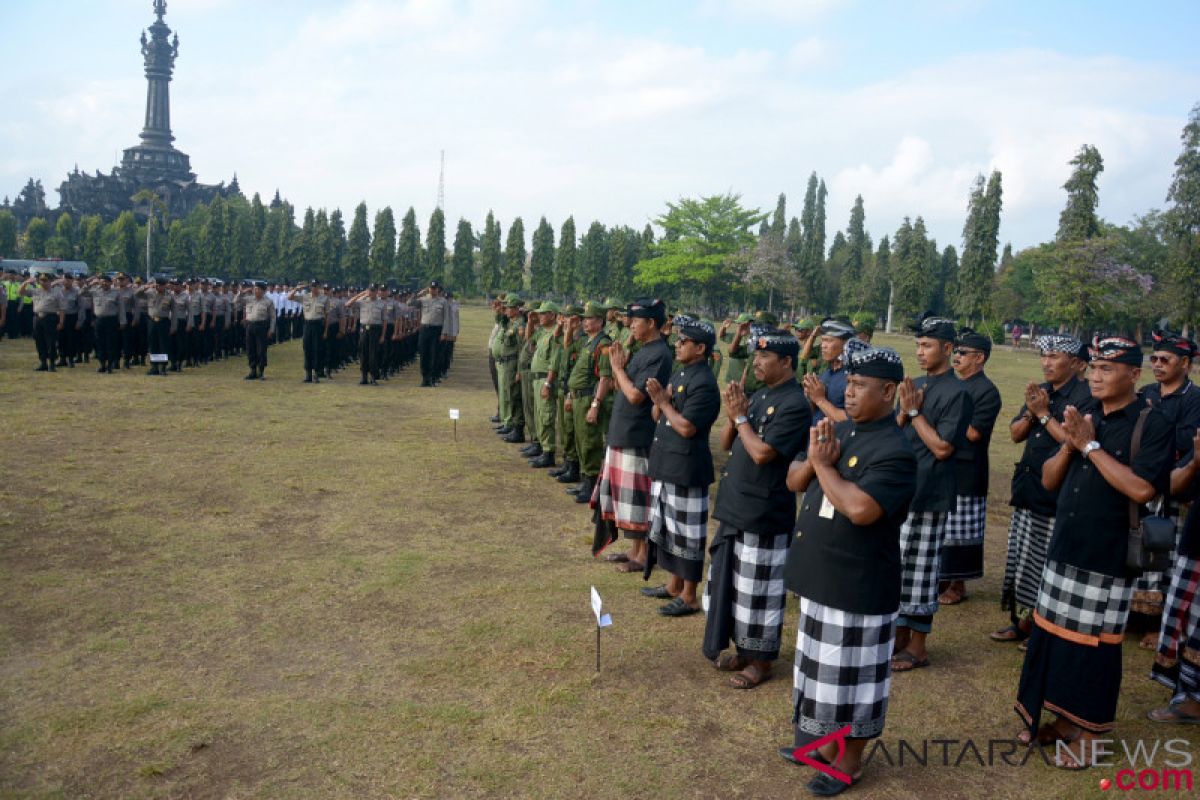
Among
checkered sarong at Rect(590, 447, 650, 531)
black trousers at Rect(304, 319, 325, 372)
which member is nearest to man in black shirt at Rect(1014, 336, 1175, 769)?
checkered sarong at Rect(590, 447, 650, 531)

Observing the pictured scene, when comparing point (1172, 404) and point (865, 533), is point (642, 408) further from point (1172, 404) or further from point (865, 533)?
point (1172, 404)

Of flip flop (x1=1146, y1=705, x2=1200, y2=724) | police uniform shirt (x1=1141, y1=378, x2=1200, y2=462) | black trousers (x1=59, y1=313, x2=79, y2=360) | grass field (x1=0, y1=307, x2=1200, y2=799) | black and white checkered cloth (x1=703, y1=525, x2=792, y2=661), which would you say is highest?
police uniform shirt (x1=1141, y1=378, x2=1200, y2=462)

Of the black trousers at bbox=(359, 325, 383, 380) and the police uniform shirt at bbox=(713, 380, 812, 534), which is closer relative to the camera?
the police uniform shirt at bbox=(713, 380, 812, 534)

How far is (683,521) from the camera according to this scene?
18.4 feet

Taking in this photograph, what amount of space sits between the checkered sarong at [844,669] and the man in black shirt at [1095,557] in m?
0.99

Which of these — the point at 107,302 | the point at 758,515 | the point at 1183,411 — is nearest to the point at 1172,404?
the point at 1183,411

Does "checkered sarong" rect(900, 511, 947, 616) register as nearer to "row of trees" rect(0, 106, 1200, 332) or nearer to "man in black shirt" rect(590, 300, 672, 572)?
"man in black shirt" rect(590, 300, 672, 572)

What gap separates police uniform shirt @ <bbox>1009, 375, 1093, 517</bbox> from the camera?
17.9 feet

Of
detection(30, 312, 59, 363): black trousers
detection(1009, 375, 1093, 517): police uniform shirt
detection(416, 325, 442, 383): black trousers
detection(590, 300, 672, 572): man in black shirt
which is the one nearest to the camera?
detection(1009, 375, 1093, 517): police uniform shirt

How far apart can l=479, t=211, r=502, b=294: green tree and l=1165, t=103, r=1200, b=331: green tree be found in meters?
45.6

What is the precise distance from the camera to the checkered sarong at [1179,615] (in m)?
4.53

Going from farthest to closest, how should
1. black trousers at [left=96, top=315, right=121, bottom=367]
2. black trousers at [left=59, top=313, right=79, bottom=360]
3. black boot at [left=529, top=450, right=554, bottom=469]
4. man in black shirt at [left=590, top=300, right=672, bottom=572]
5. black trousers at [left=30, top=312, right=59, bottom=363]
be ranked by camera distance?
1. black trousers at [left=59, top=313, right=79, bottom=360]
2. black trousers at [left=96, top=315, right=121, bottom=367]
3. black trousers at [left=30, top=312, right=59, bottom=363]
4. black boot at [left=529, top=450, right=554, bottom=469]
5. man in black shirt at [left=590, top=300, right=672, bottom=572]

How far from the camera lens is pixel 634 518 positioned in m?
6.50

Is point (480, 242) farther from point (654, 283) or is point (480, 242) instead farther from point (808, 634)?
point (808, 634)
